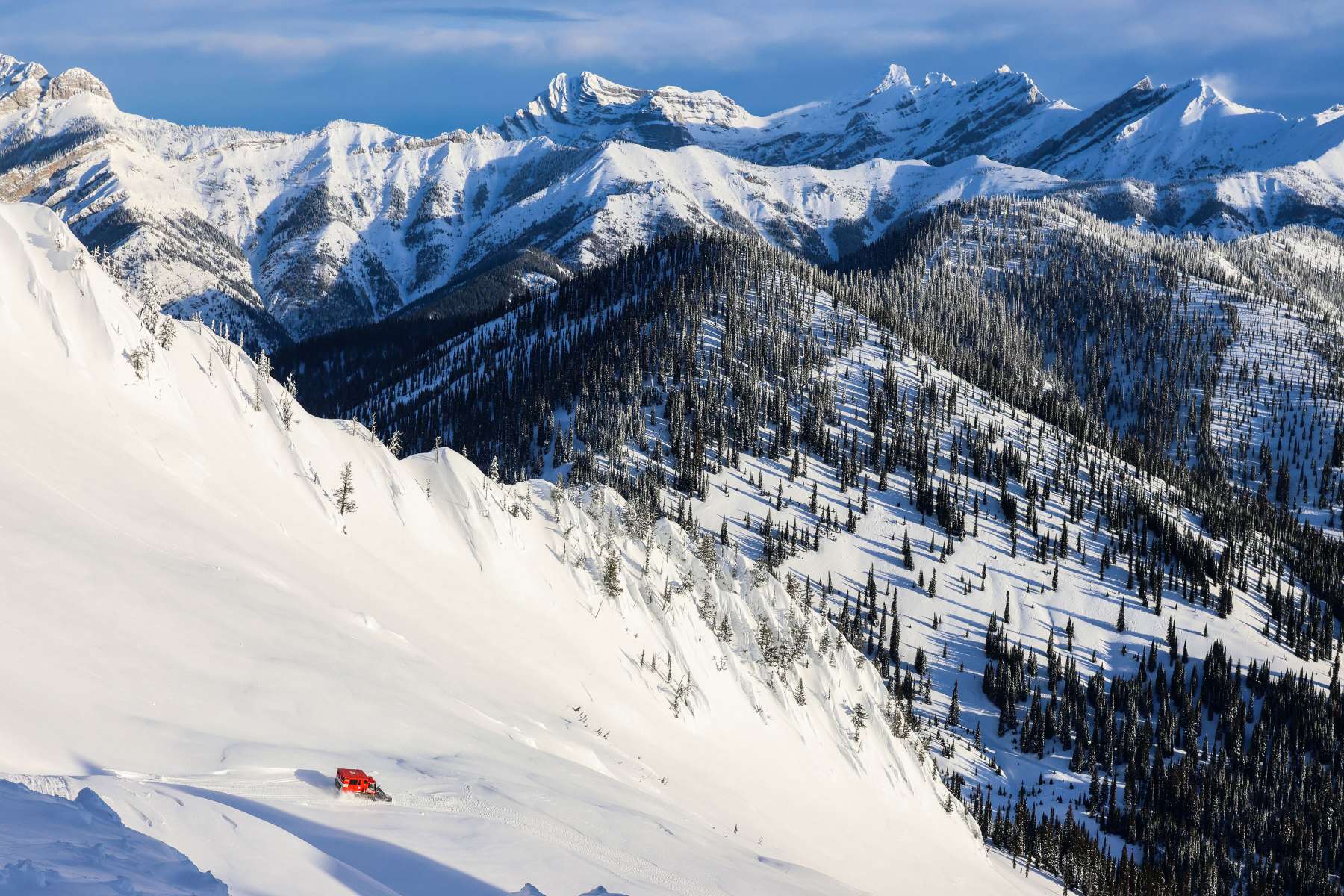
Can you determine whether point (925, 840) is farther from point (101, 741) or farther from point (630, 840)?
point (101, 741)

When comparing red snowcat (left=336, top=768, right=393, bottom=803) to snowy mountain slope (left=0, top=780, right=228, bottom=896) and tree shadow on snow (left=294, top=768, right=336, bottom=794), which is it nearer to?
tree shadow on snow (left=294, top=768, right=336, bottom=794)

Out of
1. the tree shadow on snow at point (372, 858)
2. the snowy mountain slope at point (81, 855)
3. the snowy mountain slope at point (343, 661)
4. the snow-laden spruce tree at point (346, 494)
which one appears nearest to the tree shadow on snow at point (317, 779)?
the snowy mountain slope at point (343, 661)

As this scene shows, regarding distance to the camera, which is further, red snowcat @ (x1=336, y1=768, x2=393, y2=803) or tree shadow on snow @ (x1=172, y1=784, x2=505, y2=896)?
red snowcat @ (x1=336, y1=768, x2=393, y2=803)

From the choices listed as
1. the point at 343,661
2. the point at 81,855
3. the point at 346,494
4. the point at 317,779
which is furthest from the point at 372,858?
the point at 346,494

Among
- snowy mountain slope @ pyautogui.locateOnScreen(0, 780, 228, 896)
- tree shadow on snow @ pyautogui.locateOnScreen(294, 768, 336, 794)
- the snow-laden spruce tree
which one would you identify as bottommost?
tree shadow on snow @ pyautogui.locateOnScreen(294, 768, 336, 794)

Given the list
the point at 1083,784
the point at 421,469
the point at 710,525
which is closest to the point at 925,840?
the point at 421,469

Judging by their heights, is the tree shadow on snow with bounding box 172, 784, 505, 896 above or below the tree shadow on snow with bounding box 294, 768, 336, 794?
above

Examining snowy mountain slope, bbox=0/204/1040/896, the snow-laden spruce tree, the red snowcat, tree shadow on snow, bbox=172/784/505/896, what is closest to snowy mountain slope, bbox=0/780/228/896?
snowy mountain slope, bbox=0/204/1040/896
